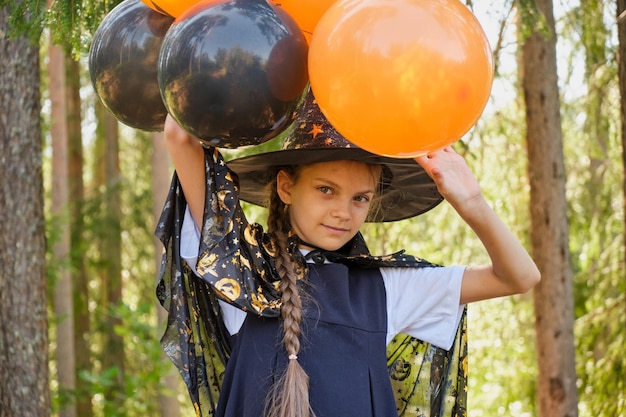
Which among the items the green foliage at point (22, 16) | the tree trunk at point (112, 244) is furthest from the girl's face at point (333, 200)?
the tree trunk at point (112, 244)

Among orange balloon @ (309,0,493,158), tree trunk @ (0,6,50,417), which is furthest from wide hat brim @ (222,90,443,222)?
tree trunk @ (0,6,50,417)

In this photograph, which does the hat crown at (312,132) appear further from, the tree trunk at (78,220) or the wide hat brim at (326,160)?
the tree trunk at (78,220)

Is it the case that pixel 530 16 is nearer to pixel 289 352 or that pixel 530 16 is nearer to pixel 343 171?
pixel 343 171

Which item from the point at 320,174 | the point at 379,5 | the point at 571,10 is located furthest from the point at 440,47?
the point at 571,10

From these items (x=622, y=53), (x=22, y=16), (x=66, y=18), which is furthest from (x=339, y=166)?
(x=622, y=53)

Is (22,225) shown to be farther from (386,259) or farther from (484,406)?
(484,406)

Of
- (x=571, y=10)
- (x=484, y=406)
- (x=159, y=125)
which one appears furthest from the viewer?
(x=484, y=406)

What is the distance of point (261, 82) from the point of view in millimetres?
1932

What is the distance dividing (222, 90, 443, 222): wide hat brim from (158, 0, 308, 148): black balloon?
375mm

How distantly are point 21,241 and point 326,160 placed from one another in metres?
2.24

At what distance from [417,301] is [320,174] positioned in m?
0.47

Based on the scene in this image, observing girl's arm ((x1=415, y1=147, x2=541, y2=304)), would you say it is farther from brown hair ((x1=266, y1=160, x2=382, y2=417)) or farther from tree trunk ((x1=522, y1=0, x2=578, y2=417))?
tree trunk ((x1=522, y1=0, x2=578, y2=417))

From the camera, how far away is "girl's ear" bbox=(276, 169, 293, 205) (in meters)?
2.61

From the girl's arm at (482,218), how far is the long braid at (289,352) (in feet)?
1.57
